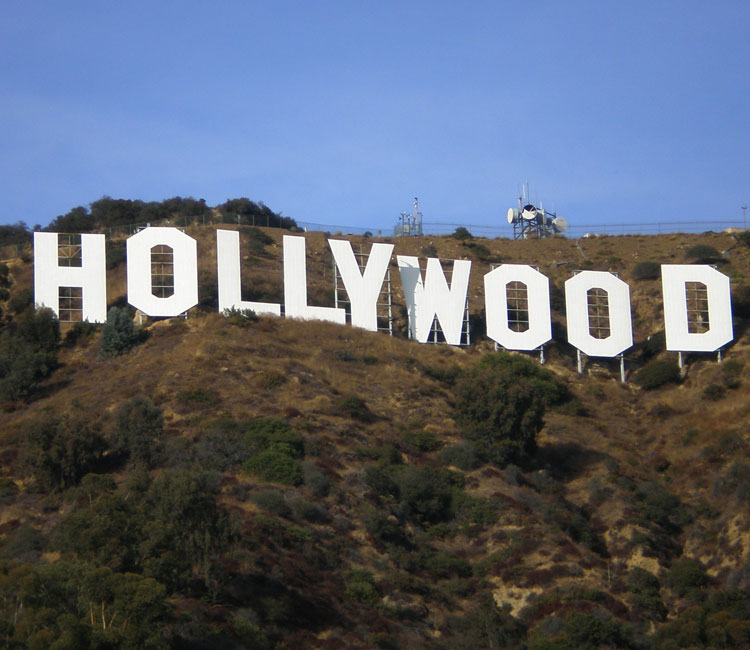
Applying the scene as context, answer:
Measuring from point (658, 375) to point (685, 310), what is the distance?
3.49 m

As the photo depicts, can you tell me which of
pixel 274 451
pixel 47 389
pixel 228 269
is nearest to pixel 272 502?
pixel 274 451

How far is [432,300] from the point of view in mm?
49219

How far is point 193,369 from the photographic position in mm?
41344

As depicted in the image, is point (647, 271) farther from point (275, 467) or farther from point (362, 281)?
point (275, 467)

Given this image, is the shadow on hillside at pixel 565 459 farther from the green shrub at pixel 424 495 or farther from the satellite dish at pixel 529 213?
the satellite dish at pixel 529 213

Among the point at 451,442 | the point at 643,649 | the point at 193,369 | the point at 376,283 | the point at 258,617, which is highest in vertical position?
the point at 376,283

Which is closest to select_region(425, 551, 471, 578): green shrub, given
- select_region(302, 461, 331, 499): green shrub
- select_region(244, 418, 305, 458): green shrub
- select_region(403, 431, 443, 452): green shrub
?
select_region(302, 461, 331, 499): green shrub

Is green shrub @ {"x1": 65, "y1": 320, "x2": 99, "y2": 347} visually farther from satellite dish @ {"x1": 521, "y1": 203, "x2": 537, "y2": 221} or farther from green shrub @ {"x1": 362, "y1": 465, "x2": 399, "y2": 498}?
satellite dish @ {"x1": 521, "y1": 203, "x2": 537, "y2": 221}

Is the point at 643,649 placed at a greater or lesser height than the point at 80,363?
lesser

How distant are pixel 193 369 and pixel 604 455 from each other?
52.1 feet

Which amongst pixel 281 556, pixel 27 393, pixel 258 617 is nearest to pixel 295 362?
pixel 27 393

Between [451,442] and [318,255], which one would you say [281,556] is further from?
[318,255]

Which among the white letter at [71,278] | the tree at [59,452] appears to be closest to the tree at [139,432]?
the tree at [59,452]

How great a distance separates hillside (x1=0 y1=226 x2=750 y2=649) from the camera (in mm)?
24438
